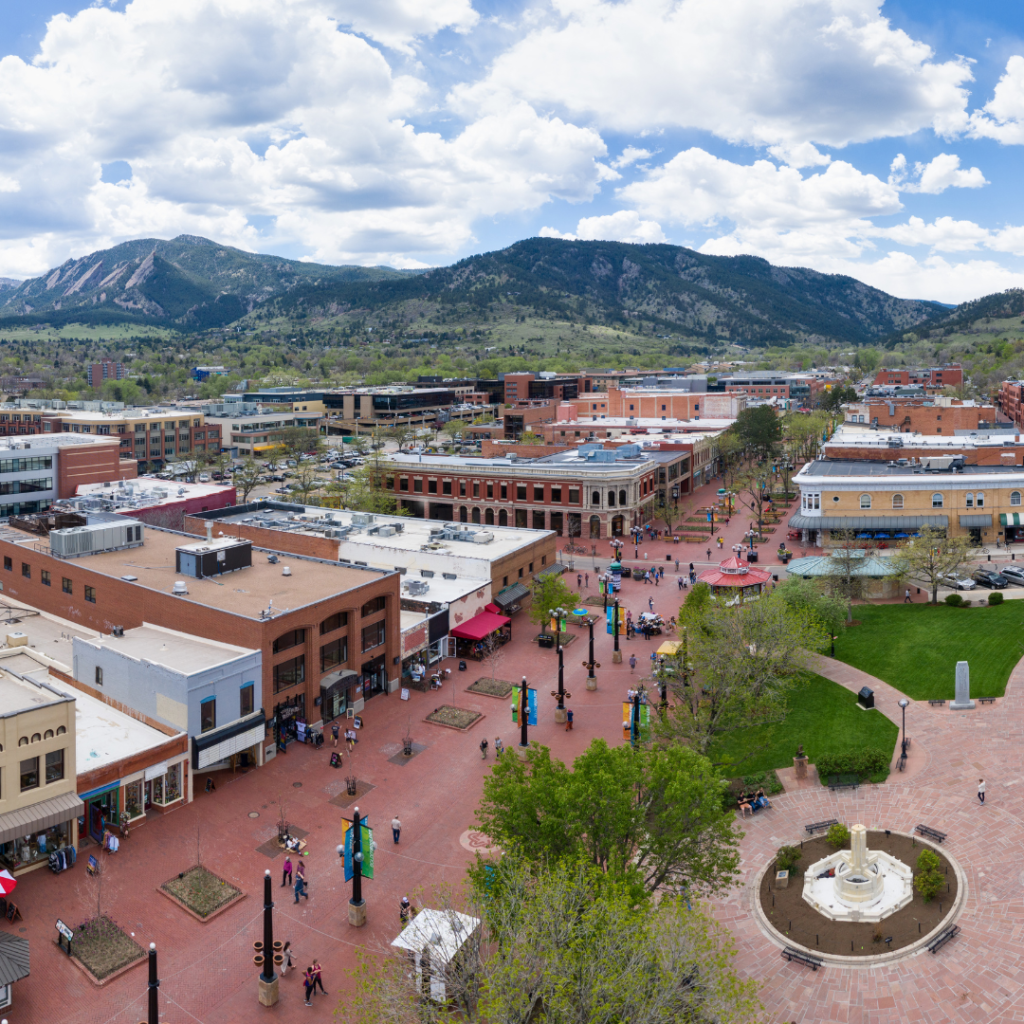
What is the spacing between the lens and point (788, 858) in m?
30.8

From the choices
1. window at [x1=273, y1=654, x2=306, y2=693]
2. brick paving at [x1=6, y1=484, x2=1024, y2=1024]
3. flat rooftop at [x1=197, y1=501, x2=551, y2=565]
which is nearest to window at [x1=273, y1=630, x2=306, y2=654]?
window at [x1=273, y1=654, x2=306, y2=693]

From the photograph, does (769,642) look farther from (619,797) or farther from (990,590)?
(990,590)

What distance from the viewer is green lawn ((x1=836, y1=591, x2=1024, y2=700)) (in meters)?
46.1

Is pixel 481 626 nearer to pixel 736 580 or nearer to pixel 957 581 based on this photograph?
pixel 736 580

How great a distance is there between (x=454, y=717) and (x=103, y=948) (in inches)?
834

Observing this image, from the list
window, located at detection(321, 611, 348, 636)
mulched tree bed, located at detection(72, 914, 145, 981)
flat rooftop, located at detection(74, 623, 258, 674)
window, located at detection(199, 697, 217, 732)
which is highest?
window, located at detection(321, 611, 348, 636)

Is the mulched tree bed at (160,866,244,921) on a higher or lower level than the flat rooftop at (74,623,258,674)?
lower

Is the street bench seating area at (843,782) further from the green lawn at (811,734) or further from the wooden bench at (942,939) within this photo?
the wooden bench at (942,939)

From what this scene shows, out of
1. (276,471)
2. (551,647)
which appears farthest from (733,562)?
(276,471)

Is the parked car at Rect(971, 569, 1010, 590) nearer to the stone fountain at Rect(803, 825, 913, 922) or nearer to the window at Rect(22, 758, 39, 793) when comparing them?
the stone fountain at Rect(803, 825, 913, 922)

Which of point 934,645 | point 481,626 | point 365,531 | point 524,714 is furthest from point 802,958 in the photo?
point 365,531

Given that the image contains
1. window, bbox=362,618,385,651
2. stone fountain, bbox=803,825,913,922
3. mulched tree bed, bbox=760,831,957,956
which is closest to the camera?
mulched tree bed, bbox=760,831,957,956

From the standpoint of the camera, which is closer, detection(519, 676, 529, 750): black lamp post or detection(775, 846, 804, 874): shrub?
detection(775, 846, 804, 874): shrub

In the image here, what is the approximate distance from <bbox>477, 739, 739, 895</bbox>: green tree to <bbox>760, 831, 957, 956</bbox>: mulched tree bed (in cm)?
491
